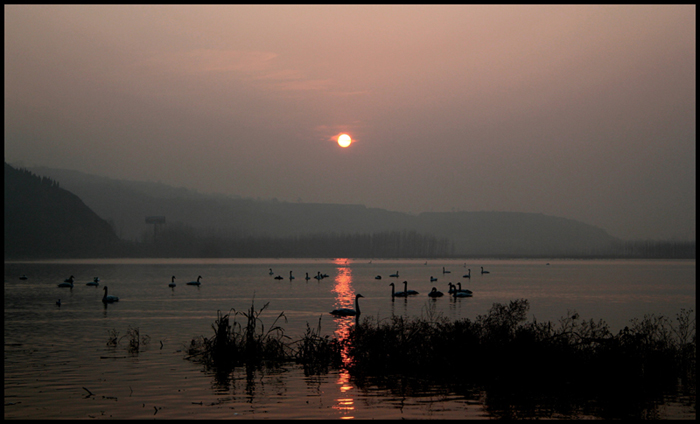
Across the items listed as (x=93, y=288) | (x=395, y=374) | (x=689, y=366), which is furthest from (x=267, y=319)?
(x=93, y=288)

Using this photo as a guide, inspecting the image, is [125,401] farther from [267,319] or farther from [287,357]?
[267,319]

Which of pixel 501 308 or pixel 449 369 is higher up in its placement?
pixel 501 308

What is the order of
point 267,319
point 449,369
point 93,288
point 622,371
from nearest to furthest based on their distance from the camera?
point 622,371
point 449,369
point 267,319
point 93,288

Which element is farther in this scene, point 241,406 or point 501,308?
point 501,308

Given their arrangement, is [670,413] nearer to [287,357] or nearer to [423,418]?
[423,418]

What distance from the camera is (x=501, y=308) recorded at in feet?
67.9

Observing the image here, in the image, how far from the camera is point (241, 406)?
51.8ft

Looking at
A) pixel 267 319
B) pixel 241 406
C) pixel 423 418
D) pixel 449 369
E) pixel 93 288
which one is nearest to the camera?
pixel 423 418

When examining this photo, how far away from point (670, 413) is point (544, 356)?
13.2 ft

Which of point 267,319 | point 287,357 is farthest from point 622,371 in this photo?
point 267,319

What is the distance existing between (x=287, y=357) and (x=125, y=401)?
6726 mm

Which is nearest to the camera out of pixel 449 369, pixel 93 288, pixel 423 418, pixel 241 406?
pixel 423 418

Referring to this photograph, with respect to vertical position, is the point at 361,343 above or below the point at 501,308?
below

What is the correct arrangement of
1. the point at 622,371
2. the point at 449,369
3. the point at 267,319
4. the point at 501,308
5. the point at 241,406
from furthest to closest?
the point at 267,319 → the point at 501,308 → the point at 449,369 → the point at 622,371 → the point at 241,406
